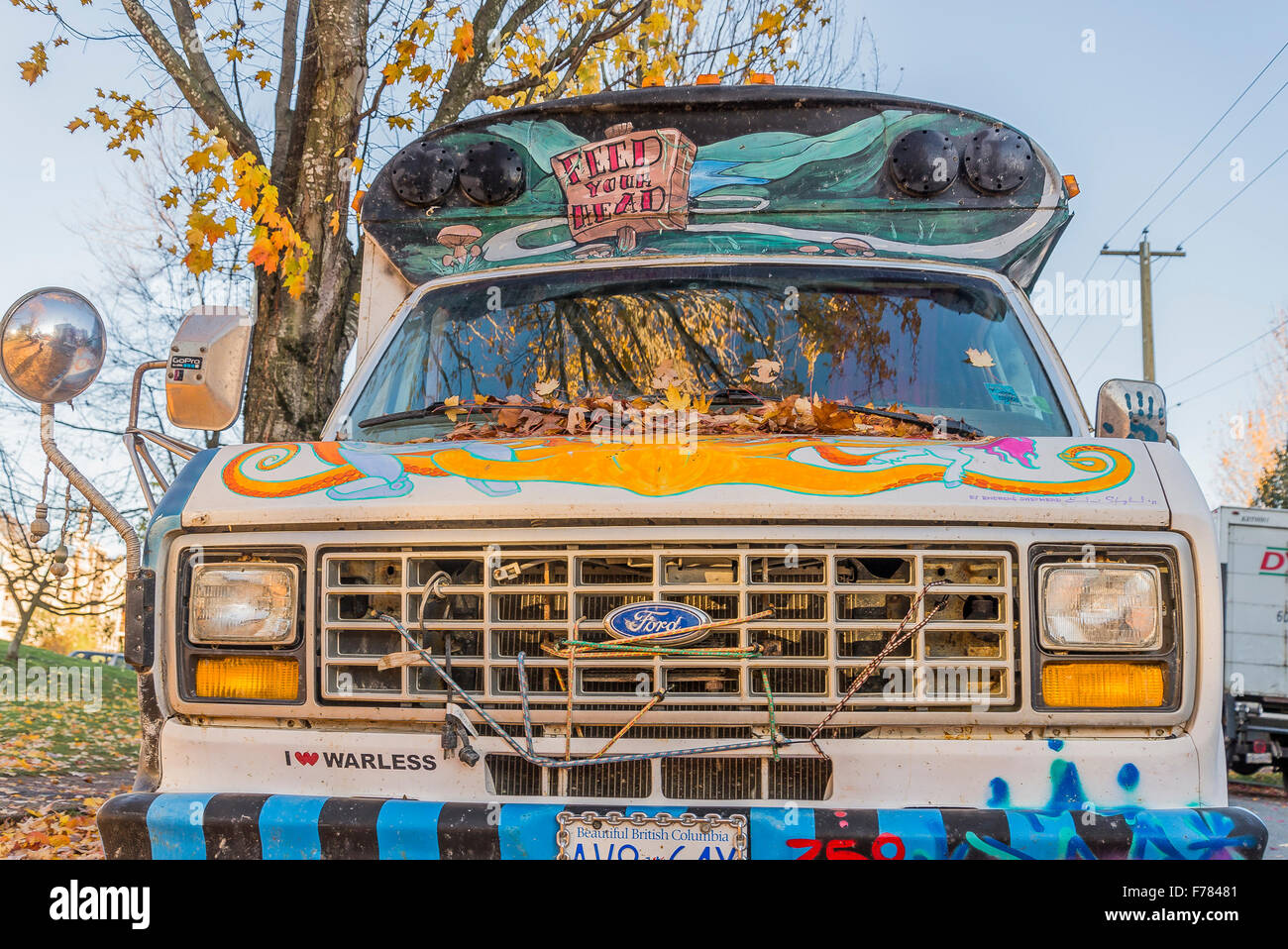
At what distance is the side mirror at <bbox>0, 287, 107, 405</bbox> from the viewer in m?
3.24

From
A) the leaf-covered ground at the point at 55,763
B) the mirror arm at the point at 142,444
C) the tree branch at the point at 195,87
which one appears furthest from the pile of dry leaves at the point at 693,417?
the tree branch at the point at 195,87

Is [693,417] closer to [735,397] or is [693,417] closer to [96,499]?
[735,397]

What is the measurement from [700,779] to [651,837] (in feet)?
0.72

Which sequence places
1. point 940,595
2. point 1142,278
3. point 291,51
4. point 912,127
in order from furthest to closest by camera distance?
point 1142,278 → point 291,51 → point 912,127 → point 940,595

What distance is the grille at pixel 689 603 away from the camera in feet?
8.85

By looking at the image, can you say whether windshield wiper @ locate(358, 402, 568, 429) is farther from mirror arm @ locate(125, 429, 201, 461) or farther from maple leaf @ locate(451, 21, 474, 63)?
maple leaf @ locate(451, 21, 474, 63)

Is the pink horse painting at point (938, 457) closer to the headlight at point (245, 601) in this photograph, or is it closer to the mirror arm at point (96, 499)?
the headlight at point (245, 601)

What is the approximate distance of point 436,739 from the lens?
280 cm

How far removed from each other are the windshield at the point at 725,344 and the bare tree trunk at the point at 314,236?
171 inches

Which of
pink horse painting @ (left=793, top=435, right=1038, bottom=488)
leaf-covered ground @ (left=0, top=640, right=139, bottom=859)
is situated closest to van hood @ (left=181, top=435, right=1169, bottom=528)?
pink horse painting @ (left=793, top=435, right=1038, bottom=488)

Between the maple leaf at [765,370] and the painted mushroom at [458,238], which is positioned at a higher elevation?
the painted mushroom at [458,238]
